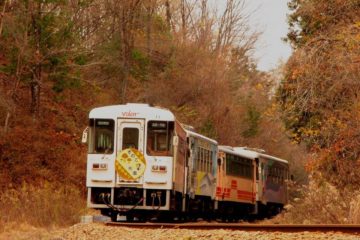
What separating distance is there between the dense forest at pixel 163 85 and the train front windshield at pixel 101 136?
6.68ft

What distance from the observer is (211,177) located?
1235 inches

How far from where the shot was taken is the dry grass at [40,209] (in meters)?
23.6

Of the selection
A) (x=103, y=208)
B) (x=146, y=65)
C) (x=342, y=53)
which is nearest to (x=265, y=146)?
(x=146, y=65)

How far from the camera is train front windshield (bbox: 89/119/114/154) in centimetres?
2419

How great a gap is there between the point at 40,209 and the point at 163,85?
26.1 meters

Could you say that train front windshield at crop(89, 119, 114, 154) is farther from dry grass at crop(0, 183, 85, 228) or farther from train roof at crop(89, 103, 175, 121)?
dry grass at crop(0, 183, 85, 228)

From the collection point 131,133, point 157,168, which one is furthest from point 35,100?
point 157,168

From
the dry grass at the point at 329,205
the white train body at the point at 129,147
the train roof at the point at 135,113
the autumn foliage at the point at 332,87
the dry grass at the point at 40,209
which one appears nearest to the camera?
the autumn foliage at the point at 332,87

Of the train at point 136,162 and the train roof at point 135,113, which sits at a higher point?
the train roof at point 135,113

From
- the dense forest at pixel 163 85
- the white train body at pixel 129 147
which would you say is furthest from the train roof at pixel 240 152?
the white train body at pixel 129 147

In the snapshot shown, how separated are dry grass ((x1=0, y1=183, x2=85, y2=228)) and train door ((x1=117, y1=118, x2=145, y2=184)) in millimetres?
2547

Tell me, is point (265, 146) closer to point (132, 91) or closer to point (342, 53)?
point (132, 91)

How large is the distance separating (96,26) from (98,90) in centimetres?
391

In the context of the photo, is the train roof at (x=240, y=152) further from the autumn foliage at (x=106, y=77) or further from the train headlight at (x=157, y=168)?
the train headlight at (x=157, y=168)
